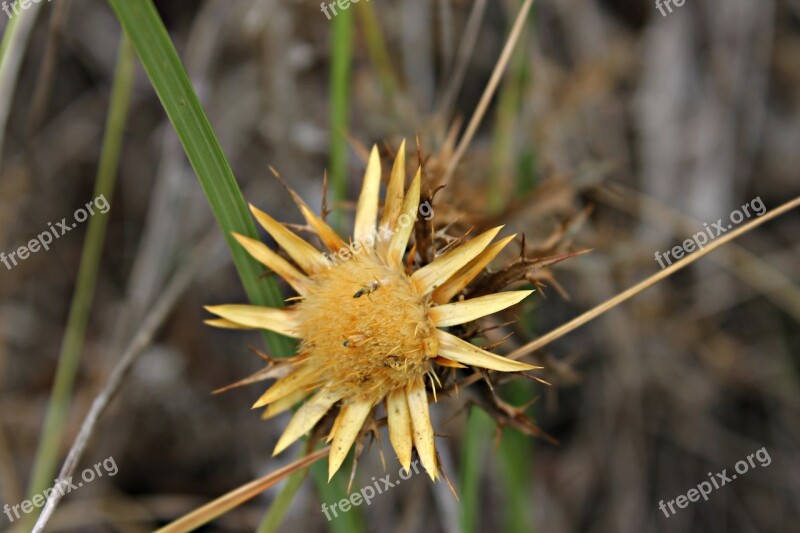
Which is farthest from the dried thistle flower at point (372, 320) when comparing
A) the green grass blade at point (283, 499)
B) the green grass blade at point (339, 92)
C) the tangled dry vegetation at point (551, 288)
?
the tangled dry vegetation at point (551, 288)

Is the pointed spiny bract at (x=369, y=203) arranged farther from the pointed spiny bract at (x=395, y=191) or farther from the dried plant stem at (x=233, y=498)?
the dried plant stem at (x=233, y=498)

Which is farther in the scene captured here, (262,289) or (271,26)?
(271,26)

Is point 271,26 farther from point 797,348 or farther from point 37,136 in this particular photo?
point 797,348

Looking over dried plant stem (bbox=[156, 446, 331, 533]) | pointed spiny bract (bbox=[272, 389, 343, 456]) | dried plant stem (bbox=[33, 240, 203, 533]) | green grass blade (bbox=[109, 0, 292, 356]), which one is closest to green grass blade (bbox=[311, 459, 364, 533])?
dried plant stem (bbox=[156, 446, 331, 533])

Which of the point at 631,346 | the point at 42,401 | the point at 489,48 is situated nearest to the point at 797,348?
the point at 631,346

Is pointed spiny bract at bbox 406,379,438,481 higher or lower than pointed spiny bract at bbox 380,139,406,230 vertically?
lower

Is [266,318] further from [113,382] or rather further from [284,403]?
[113,382]

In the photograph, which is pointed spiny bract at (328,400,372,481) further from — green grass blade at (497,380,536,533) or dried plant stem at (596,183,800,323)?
dried plant stem at (596,183,800,323)
